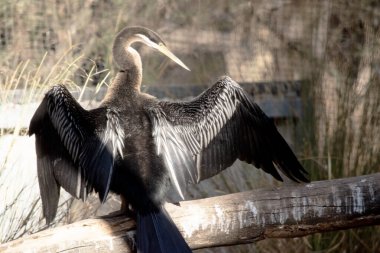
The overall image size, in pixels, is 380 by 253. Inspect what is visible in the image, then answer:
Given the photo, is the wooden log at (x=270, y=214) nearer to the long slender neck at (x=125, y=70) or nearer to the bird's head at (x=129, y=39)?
the long slender neck at (x=125, y=70)

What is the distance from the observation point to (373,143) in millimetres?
4781

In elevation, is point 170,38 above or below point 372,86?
above

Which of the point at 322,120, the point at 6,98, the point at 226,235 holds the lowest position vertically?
the point at 226,235

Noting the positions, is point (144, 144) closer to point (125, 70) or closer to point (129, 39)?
point (125, 70)

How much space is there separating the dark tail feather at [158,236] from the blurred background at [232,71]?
0.94 metres

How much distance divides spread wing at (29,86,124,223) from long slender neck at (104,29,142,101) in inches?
7.6

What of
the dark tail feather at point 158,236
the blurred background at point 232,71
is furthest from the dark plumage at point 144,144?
the blurred background at point 232,71

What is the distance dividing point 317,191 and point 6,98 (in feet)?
5.85

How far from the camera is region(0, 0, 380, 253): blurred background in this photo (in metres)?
4.54

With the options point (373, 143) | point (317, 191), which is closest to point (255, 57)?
point (373, 143)

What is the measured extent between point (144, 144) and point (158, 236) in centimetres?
45

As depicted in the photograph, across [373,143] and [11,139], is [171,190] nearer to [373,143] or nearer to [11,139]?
[11,139]

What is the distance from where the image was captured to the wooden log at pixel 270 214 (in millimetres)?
3430

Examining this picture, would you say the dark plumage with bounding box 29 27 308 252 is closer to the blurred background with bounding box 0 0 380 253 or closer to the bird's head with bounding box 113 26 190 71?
the bird's head with bounding box 113 26 190 71
